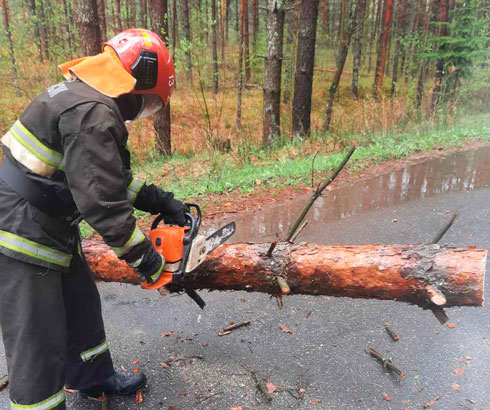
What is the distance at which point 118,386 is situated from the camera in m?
2.20

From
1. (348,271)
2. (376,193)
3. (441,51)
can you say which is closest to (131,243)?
(348,271)

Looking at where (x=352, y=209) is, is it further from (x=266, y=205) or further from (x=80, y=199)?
(x=80, y=199)

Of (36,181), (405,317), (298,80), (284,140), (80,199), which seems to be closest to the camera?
(80,199)

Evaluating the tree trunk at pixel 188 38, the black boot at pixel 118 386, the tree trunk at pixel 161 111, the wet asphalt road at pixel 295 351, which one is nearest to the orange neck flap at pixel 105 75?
the black boot at pixel 118 386

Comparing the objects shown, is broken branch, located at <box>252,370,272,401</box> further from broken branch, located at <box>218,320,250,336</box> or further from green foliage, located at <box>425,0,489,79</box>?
green foliage, located at <box>425,0,489,79</box>

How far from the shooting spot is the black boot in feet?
7.21

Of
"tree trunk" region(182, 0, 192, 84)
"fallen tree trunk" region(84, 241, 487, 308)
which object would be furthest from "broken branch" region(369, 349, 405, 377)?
"tree trunk" region(182, 0, 192, 84)

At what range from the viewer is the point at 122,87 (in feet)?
5.62

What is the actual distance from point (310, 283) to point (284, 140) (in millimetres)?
6216

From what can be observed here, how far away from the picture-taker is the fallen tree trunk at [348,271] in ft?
6.64

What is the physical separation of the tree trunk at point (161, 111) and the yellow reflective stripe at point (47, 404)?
6.47m

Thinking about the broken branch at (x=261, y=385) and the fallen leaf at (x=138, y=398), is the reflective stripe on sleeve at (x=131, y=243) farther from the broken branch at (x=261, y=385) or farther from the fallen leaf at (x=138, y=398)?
the broken branch at (x=261, y=385)

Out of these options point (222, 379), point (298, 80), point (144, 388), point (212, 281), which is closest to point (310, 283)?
point (212, 281)

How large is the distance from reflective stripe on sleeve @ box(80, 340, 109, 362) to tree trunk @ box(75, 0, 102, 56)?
578 cm
